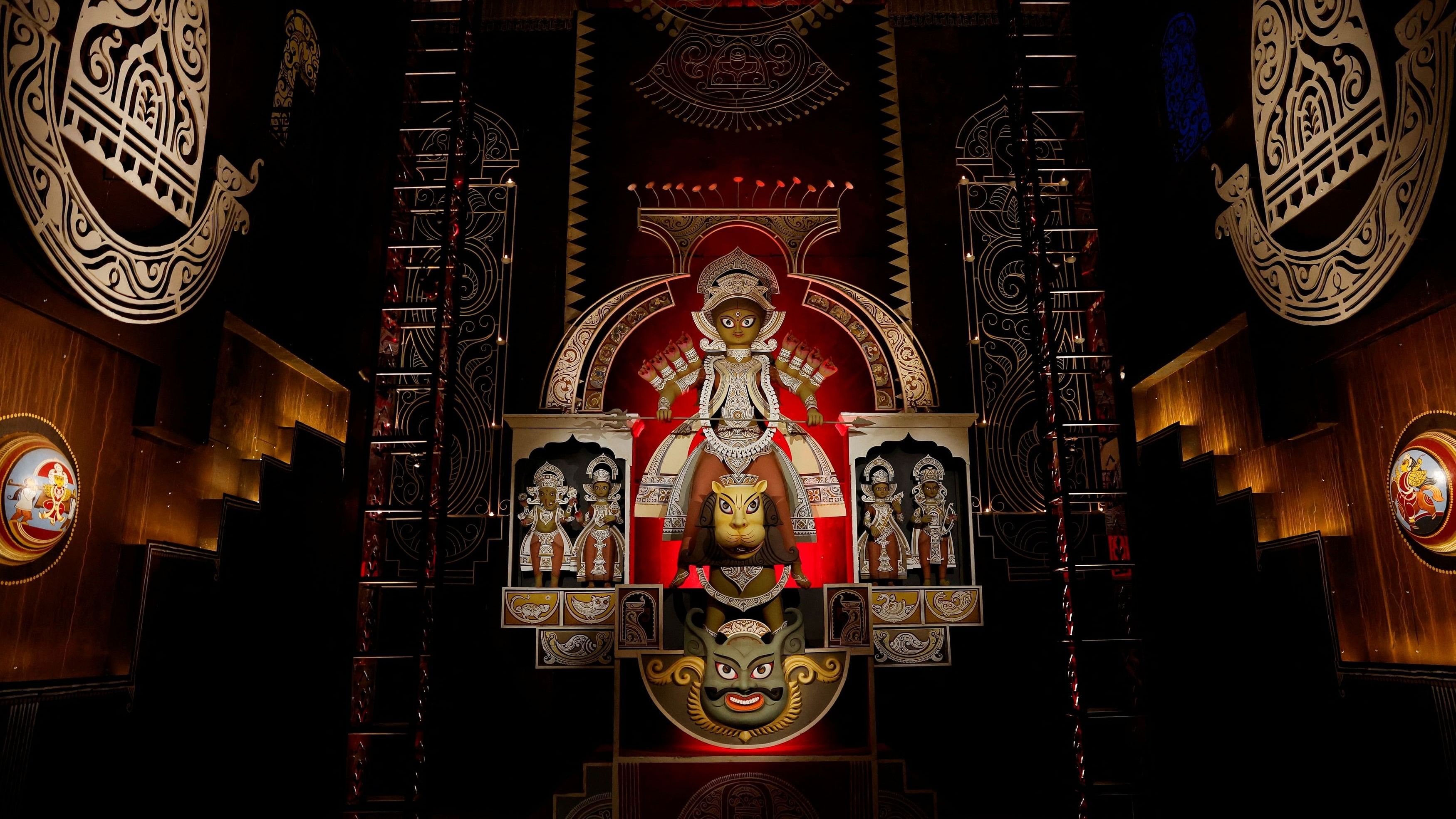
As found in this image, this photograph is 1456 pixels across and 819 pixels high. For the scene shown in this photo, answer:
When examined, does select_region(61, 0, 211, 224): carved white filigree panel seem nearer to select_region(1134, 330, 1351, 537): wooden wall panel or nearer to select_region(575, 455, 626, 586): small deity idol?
select_region(575, 455, 626, 586): small deity idol

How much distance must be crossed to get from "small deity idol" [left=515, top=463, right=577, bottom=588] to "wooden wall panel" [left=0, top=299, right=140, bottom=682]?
2.30 metres

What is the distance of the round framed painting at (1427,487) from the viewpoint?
324 centimetres

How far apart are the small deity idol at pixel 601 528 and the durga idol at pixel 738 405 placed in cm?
31

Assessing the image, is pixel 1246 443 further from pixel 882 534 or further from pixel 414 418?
pixel 414 418

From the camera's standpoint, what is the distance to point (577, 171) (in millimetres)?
6273

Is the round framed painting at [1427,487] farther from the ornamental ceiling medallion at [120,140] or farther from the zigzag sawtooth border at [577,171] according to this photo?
the ornamental ceiling medallion at [120,140]

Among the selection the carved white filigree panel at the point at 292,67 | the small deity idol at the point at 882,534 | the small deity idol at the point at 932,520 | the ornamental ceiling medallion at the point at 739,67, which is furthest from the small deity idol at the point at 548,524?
the ornamental ceiling medallion at the point at 739,67

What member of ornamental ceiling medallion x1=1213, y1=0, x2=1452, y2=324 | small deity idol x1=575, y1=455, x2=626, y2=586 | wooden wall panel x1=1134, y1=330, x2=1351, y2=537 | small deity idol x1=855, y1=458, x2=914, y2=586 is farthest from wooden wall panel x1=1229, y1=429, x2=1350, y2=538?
small deity idol x1=575, y1=455, x2=626, y2=586

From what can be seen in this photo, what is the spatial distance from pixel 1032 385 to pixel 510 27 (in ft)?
13.5

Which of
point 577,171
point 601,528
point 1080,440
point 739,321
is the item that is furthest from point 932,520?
point 577,171

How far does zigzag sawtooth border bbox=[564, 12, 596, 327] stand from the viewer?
609 cm

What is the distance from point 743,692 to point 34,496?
11.2 ft

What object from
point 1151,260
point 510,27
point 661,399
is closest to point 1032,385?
point 1151,260

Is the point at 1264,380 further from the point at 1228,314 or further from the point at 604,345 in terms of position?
the point at 604,345
